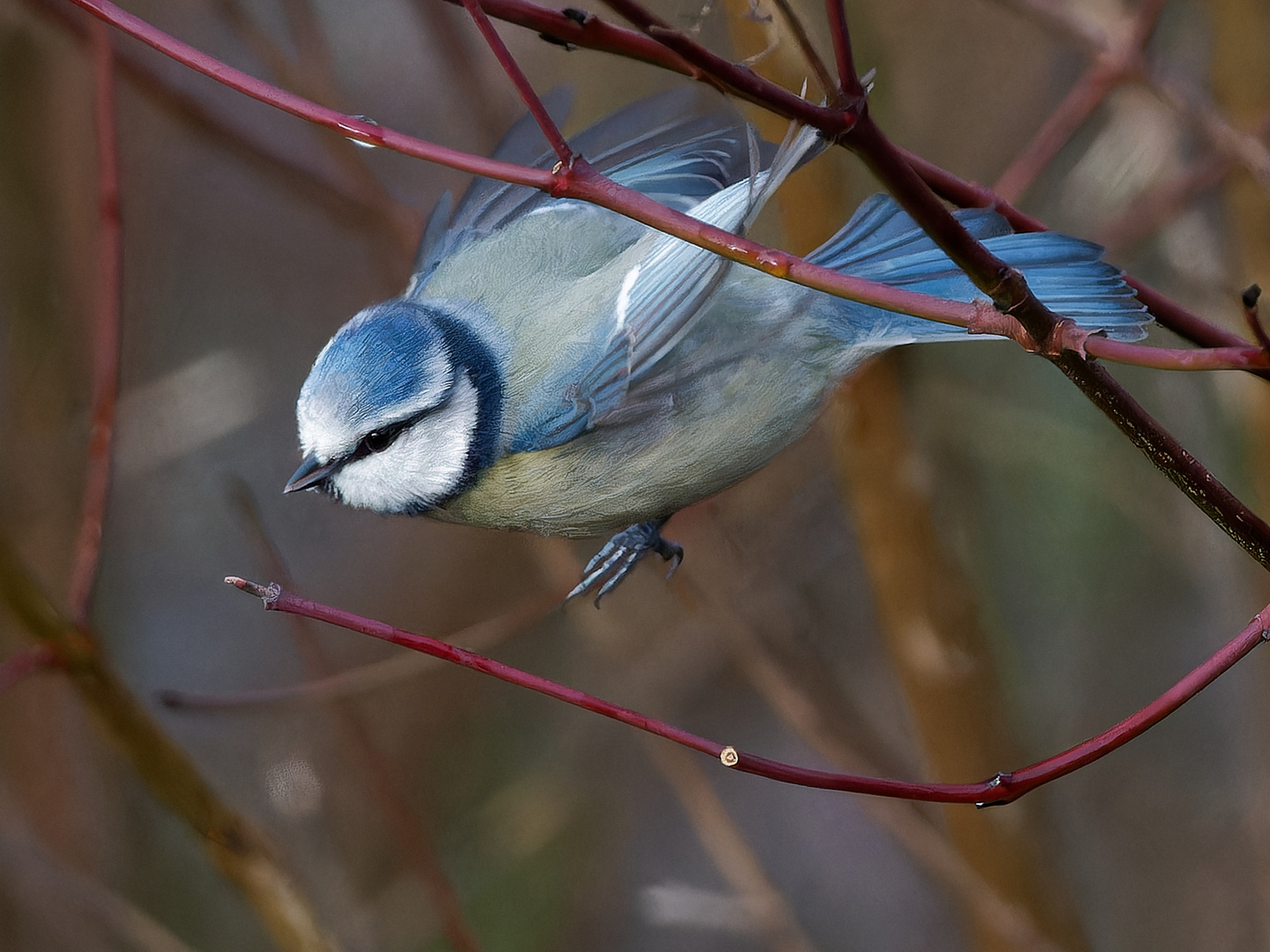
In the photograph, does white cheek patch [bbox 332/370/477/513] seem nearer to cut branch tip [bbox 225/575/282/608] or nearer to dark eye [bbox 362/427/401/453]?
dark eye [bbox 362/427/401/453]

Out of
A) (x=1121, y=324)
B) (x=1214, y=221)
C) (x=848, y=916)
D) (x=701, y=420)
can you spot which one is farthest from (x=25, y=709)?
(x=1214, y=221)

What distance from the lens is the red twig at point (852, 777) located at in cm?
79

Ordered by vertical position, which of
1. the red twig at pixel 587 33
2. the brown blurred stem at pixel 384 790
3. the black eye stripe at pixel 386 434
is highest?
the red twig at pixel 587 33

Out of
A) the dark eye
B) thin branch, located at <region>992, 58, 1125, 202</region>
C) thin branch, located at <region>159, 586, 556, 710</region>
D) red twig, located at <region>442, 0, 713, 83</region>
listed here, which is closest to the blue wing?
the dark eye

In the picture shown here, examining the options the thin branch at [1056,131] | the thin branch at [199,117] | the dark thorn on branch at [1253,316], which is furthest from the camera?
the thin branch at [199,117]

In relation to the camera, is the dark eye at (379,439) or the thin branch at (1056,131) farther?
the thin branch at (1056,131)

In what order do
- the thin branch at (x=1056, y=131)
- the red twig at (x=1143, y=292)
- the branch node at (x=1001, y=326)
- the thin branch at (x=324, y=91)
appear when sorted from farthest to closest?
the thin branch at (x=324, y=91), the thin branch at (x=1056, y=131), the red twig at (x=1143, y=292), the branch node at (x=1001, y=326)

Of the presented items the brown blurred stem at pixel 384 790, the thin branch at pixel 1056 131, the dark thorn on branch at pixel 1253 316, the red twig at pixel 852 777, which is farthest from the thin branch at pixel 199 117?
the dark thorn on branch at pixel 1253 316

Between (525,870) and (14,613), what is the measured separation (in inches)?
62.1

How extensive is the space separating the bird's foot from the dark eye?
281 millimetres

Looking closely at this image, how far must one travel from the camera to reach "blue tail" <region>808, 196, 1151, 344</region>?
1.18 metres

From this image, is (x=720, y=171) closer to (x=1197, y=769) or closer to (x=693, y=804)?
(x=693, y=804)

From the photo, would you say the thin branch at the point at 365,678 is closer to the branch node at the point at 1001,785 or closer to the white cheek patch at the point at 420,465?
the white cheek patch at the point at 420,465

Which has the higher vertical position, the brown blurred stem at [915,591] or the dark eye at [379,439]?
the dark eye at [379,439]
